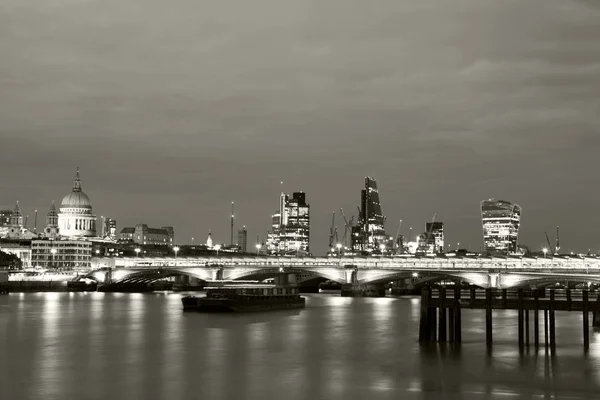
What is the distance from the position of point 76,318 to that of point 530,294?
5043 centimetres

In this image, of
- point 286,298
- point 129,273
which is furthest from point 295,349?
point 129,273

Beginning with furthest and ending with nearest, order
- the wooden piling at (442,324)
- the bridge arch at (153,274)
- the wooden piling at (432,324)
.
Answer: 1. the bridge arch at (153,274)
2. the wooden piling at (432,324)
3. the wooden piling at (442,324)

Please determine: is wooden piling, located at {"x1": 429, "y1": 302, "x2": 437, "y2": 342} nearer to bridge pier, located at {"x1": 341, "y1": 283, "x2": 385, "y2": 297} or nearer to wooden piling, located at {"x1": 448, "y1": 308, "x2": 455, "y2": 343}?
wooden piling, located at {"x1": 448, "y1": 308, "x2": 455, "y2": 343}

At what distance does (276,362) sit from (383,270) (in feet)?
296

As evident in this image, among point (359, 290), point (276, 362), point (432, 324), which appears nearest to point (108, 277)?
point (359, 290)

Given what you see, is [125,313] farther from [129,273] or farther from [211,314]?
[129,273]

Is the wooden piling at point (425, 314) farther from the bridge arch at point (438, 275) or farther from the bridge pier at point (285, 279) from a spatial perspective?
the bridge pier at point (285, 279)

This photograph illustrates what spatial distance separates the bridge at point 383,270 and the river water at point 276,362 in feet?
134

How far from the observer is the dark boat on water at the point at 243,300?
319 ft

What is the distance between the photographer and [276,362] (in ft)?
170

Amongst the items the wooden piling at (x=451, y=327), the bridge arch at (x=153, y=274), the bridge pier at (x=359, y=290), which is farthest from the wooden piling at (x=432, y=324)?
the bridge arch at (x=153, y=274)

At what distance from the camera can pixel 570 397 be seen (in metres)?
39.5

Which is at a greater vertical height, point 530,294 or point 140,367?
point 530,294

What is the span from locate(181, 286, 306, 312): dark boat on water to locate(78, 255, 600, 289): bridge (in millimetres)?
32541
